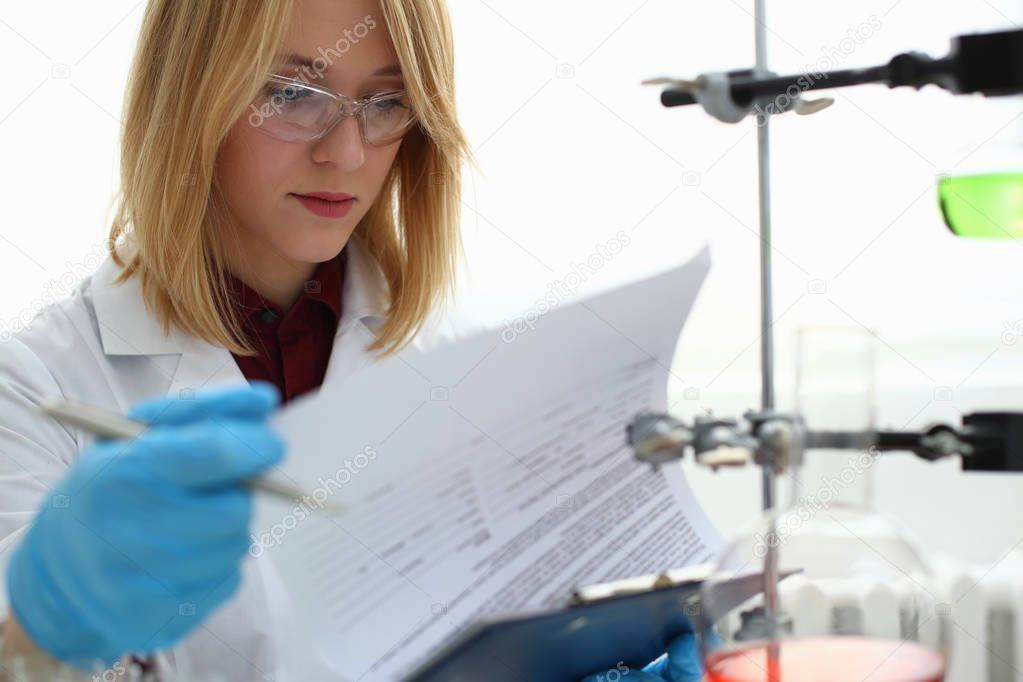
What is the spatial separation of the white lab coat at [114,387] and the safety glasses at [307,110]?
0.29 meters

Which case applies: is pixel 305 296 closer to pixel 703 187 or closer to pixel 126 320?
pixel 126 320

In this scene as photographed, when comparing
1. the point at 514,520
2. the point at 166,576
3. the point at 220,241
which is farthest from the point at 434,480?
the point at 220,241

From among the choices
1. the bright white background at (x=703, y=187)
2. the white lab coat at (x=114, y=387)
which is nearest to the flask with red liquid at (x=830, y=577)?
the white lab coat at (x=114, y=387)

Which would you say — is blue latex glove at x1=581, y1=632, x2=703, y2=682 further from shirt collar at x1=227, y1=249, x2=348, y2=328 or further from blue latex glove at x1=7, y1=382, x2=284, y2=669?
shirt collar at x1=227, y1=249, x2=348, y2=328

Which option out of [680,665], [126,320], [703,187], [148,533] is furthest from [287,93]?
[703,187]

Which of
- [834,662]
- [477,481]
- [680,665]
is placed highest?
[477,481]

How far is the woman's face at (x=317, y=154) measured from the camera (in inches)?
44.1

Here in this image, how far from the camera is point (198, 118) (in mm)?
1149

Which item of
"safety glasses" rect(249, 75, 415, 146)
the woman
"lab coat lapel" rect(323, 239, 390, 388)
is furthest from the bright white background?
"safety glasses" rect(249, 75, 415, 146)

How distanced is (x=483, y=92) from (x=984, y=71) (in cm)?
145

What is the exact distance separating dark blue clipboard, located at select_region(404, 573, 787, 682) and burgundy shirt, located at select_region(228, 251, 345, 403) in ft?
2.04

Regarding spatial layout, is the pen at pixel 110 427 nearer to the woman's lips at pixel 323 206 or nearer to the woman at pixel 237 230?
the woman at pixel 237 230

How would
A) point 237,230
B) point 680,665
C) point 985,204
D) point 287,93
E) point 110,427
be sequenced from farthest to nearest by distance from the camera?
point 237,230 → point 287,93 → point 680,665 → point 985,204 → point 110,427

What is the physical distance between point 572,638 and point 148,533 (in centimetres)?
31
